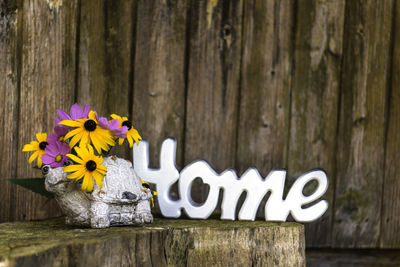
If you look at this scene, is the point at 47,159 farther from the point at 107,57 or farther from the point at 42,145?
the point at 107,57

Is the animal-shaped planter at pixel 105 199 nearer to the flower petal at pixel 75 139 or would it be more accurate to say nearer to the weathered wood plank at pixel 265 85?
the flower petal at pixel 75 139

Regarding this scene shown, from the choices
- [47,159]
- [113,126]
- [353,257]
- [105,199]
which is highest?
[113,126]

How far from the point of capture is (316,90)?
1926 mm

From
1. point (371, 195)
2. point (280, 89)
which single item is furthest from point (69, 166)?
point (371, 195)

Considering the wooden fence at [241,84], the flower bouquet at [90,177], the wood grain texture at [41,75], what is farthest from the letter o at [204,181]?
the wood grain texture at [41,75]

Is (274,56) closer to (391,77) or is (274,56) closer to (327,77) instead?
(327,77)

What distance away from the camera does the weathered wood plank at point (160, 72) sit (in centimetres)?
188

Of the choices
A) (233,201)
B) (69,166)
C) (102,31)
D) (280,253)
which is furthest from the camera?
(102,31)

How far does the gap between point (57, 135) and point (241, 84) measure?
2.52 ft

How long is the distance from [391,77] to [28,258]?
151cm

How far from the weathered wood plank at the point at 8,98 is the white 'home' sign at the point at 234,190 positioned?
537mm

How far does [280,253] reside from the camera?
1454 mm

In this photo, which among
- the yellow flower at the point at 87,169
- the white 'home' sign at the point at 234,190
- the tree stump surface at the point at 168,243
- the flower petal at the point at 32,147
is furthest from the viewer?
the white 'home' sign at the point at 234,190

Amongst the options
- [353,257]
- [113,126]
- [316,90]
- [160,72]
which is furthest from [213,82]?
[353,257]
